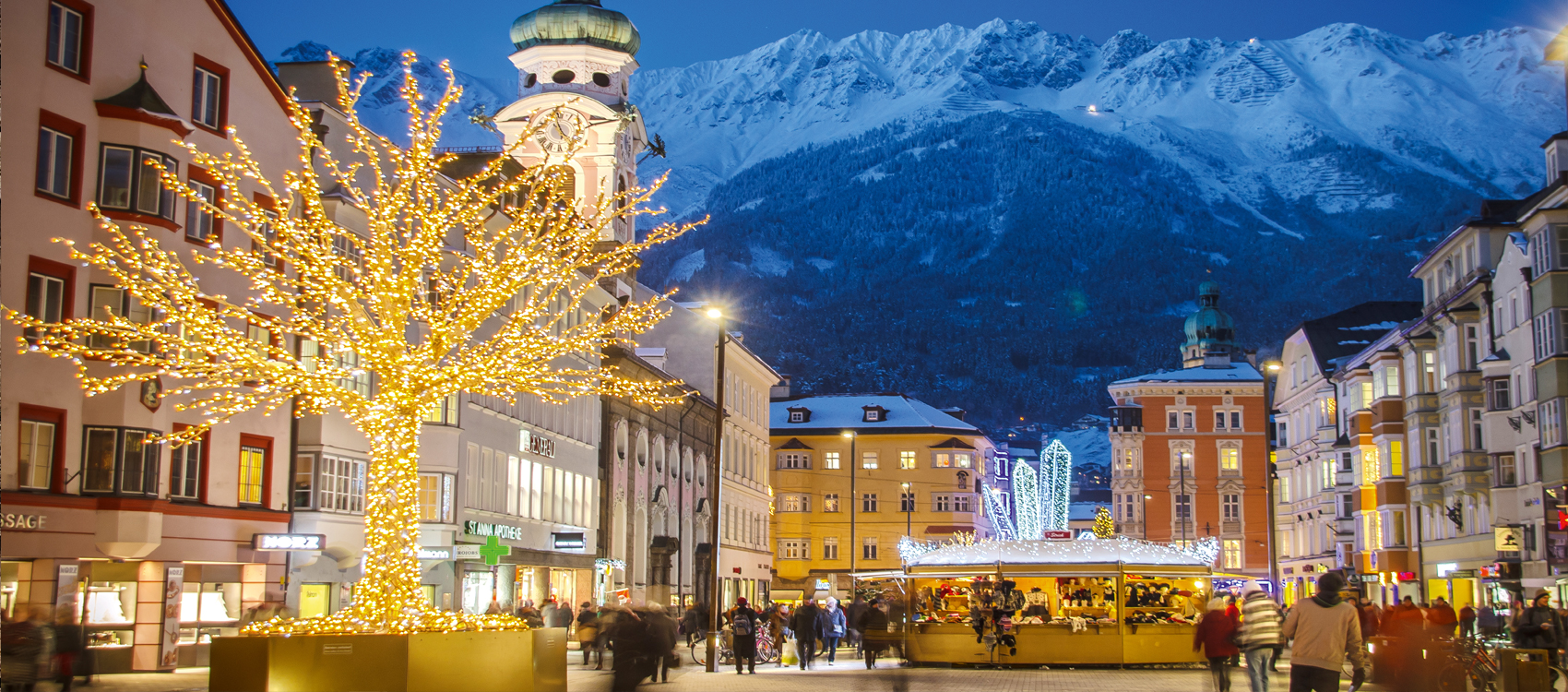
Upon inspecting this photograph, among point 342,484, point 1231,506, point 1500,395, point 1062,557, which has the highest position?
point 1500,395

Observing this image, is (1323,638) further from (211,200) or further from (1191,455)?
(1191,455)

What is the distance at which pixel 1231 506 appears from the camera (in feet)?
375

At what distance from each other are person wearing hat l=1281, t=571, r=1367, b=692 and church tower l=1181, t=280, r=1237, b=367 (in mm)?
135082

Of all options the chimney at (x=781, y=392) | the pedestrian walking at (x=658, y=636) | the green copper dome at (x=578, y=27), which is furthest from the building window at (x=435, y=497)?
the chimney at (x=781, y=392)

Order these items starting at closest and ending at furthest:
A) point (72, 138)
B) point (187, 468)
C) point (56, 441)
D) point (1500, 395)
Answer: point (56, 441), point (72, 138), point (187, 468), point (1500, 395)

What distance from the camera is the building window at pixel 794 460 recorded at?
108000 millimetres

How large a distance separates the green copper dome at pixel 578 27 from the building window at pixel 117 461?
48.7 metres

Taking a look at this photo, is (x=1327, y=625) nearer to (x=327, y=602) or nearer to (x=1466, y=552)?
(x=327, y=602)

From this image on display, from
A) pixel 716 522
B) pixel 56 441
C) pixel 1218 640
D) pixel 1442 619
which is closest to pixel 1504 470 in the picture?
pixel 716 522

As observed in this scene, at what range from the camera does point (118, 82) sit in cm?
3134

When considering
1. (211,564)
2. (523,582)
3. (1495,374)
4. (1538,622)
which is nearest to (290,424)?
(211,564)

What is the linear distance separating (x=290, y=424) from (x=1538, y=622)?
2576cm

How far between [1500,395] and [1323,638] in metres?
41.8

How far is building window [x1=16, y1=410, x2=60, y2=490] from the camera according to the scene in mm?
28516
